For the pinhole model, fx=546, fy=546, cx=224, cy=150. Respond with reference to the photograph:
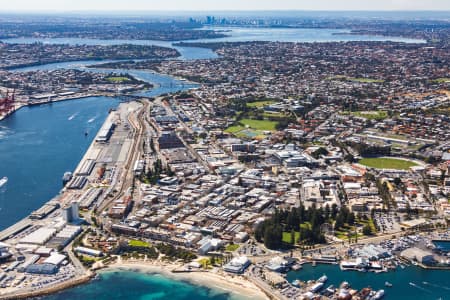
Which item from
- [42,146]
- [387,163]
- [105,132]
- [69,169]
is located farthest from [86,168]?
[387,163]

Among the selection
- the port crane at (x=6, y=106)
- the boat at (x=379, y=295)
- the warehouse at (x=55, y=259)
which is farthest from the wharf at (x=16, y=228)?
the port crane at (x=6, y=106)

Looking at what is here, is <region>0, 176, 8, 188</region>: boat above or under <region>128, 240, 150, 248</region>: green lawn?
under

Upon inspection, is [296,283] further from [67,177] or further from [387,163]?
[387,163]

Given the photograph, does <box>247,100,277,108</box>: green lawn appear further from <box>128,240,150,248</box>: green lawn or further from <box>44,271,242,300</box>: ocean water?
<box>44,271,242,300</box>: ocean water

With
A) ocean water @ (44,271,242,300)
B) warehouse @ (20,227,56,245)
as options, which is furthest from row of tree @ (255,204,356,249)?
warehouse @ (20,227,56,245)

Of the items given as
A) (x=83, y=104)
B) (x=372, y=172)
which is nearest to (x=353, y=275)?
(x=372, y=172)

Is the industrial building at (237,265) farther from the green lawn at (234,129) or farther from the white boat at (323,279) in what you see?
the green lawn at (234,129)

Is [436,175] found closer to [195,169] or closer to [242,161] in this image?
[242,161]
